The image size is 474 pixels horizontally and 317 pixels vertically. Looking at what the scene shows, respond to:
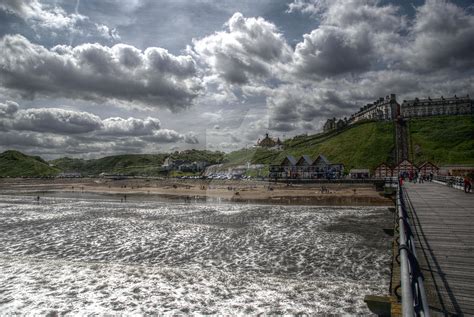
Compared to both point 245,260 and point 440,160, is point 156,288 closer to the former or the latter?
point 245,260

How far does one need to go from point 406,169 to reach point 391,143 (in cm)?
4106

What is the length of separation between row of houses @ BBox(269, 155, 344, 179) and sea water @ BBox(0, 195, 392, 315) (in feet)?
255

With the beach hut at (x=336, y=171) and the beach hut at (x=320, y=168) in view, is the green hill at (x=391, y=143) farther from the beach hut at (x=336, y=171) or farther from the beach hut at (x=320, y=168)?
the beach hut at (x=320, y=168)

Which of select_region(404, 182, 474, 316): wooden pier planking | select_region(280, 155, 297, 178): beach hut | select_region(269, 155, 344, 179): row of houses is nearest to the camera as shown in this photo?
select_region(404, 182, 474, 316): wooden pier planking

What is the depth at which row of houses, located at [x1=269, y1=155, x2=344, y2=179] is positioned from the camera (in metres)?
103

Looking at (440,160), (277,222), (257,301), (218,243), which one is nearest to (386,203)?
(277,222)

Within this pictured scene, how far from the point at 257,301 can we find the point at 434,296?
22.6 ft

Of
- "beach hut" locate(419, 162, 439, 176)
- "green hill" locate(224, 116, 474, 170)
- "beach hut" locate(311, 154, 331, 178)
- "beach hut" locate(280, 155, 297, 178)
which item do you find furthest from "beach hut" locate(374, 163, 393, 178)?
"beach hut" locate(280, 155, 297, 178)

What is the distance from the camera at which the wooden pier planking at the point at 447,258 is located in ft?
20.9

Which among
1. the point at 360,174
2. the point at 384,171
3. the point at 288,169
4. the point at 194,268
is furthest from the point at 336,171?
the point at 194,268

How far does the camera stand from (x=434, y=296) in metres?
6.68

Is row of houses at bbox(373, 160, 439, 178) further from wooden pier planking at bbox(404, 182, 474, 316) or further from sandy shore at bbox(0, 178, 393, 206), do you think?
wooden pier planking at bbox(404, 182, 474, 316)

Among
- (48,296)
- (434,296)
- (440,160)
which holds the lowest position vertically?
(48,296)

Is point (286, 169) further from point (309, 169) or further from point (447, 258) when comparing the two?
point (447, 258)
